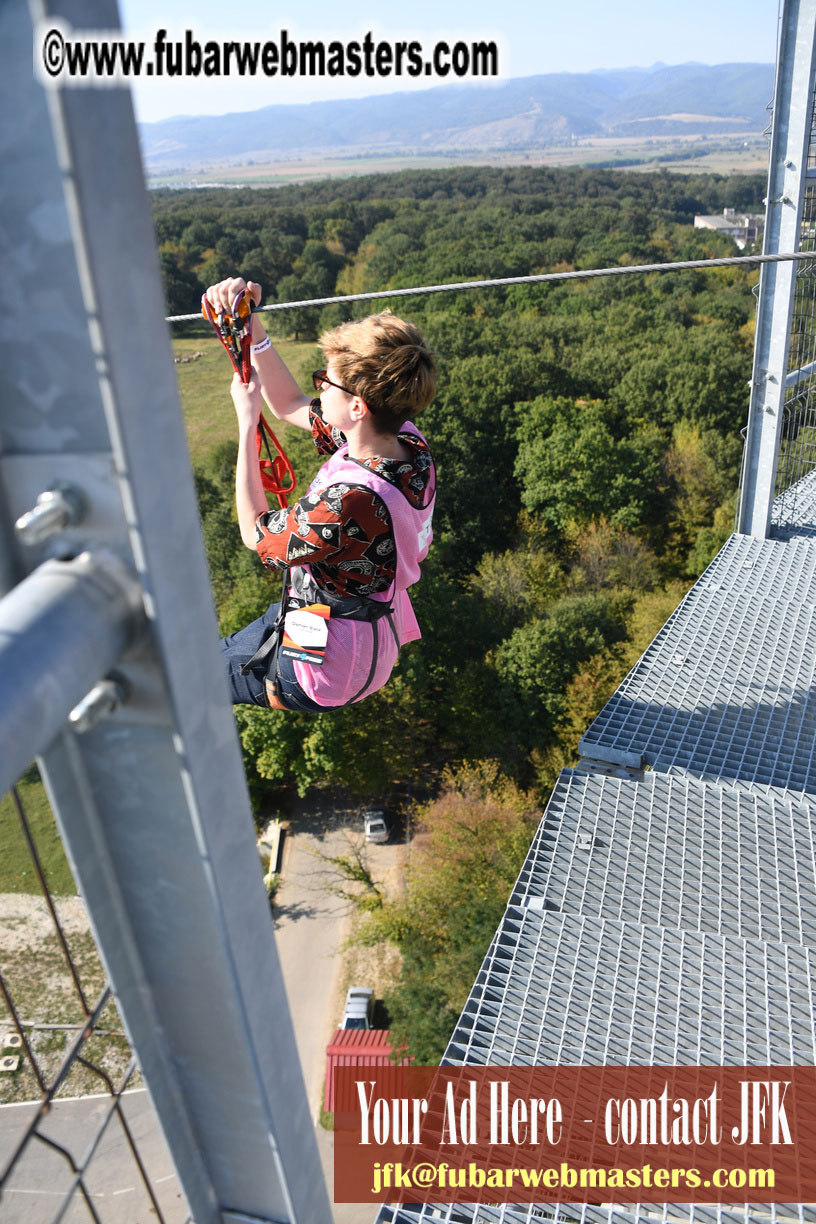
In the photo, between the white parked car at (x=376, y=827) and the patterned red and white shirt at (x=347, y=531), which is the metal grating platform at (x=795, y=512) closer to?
the white parked car at (x=376, y=827)

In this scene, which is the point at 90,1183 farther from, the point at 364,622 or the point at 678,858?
the point at 364,622

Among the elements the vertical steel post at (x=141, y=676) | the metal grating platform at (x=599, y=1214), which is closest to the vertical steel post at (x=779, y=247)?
the metal grating platform at (x=599, y=1214)

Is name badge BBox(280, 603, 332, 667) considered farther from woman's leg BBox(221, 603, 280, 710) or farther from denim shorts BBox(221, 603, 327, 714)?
woman's leg BBox(221, 603, 280, 710)

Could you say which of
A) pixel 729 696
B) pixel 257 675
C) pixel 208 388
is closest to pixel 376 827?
pixel 729 696

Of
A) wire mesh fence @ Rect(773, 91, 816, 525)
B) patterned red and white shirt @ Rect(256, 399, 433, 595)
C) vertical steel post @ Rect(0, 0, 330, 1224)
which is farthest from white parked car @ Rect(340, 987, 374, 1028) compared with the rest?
vertical steel post @ Rect(0, 0, 330, 1224)

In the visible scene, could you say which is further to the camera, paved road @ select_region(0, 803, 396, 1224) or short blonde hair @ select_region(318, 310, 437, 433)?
paved road @ select_region(0, 803, 396, 1224)

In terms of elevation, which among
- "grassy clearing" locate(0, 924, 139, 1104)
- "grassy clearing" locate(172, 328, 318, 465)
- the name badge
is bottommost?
"grassy clearing" locate(0, 924, 139, 1104)

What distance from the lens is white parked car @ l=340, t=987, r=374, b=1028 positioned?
17156 mm

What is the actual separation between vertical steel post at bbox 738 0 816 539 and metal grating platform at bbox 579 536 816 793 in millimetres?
1713

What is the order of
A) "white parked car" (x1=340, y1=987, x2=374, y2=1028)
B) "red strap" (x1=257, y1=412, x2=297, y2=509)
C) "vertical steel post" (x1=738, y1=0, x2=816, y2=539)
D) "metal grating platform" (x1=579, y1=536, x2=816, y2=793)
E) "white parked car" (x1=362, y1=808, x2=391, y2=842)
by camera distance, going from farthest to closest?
"white parked car" (x1=362, y1=808, x2=391, y2=842)
"white parked car" (x1=340, y1=987, x2=374, y2=1028)
"vertical steel post" (x1=738, y1=0, x2=816, y2=539)
"metal grating platform" (x1=579, y1=536, x2=816, y2=793)
"red strap" (x1=257, y1=412, x2=297, y2=509)

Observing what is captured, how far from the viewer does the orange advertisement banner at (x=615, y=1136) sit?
659 centimetres

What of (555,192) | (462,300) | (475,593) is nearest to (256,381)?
(475,593)

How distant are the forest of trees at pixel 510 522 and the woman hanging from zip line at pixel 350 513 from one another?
13.0 meters

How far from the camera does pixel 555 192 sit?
270ft
